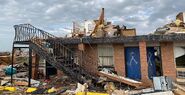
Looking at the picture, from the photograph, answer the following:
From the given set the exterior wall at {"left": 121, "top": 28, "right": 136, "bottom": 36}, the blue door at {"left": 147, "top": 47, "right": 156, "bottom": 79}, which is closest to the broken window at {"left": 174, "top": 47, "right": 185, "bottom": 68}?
the blue door at {"left": 147, "top": 47, "right": 156, "bottom": 79}

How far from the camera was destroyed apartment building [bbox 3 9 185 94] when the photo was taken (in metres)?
17.0

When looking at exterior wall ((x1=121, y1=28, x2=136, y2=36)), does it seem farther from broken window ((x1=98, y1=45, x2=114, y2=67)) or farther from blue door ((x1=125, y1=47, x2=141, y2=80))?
broken window ((x1=98, y1=45, x2=114, y2=67))

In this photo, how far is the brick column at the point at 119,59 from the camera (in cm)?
1891

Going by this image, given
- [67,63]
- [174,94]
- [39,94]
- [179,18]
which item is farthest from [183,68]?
[39,94]

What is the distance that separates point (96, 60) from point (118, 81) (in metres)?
3.28

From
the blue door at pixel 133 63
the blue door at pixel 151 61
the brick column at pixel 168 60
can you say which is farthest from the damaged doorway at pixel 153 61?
the brick column at pixel 168 60

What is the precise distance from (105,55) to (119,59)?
4.47 ft

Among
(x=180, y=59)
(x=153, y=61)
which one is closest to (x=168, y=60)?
(x=180, y=59)

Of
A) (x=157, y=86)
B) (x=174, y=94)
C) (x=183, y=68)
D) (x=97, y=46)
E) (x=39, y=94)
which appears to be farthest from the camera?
(x=97, y=46)

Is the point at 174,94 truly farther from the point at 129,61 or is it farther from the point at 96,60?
the point at 96,60

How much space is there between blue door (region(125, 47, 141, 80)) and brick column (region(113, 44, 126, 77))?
328mm

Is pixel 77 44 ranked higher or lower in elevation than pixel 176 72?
higher

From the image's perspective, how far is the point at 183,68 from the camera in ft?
54.7

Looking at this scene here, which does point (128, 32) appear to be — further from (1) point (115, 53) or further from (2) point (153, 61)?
(2) point (153, 61)
